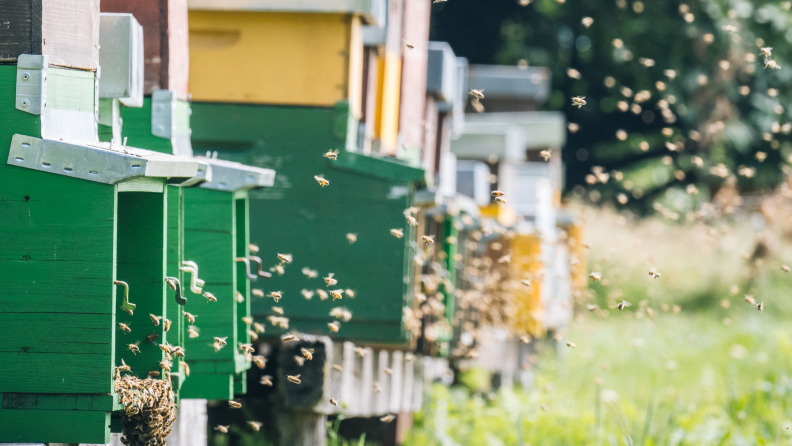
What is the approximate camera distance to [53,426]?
1985 mm

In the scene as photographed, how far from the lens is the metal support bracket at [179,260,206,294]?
7.98 ft

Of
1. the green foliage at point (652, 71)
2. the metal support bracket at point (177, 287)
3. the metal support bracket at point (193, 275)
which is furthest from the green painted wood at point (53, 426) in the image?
the green foliage at point (652, 71)

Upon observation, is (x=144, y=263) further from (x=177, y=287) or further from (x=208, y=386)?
(x=208, y=386)

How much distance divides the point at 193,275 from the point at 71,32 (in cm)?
78

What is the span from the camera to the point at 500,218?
5.62 m

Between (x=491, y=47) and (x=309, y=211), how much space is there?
16.7 metres

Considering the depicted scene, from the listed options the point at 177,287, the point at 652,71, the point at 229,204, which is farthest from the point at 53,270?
the point at 652,71

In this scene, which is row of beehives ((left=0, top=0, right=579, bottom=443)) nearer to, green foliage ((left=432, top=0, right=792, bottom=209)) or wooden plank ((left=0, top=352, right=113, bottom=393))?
wooden plank ((left=0, top=352, right=113, bottom=393))

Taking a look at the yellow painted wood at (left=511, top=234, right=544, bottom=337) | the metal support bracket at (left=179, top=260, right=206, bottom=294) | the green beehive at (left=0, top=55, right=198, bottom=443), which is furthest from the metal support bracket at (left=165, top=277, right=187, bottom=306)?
the yellow painted wood at (left=511, top=234, right=544, bottom=337)

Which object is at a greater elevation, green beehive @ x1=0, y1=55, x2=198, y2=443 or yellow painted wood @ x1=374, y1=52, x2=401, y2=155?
Answer: yellow painted wood @ x1=374, y1=52, x2=401, y2=155

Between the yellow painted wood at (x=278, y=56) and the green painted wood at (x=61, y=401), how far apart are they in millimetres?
1823

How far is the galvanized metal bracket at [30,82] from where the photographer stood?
1948mm

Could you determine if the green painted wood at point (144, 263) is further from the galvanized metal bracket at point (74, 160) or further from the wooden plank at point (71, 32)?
the wooden plank at point (71, 32)

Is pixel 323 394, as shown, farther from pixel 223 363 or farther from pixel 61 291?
pixel 61 291
